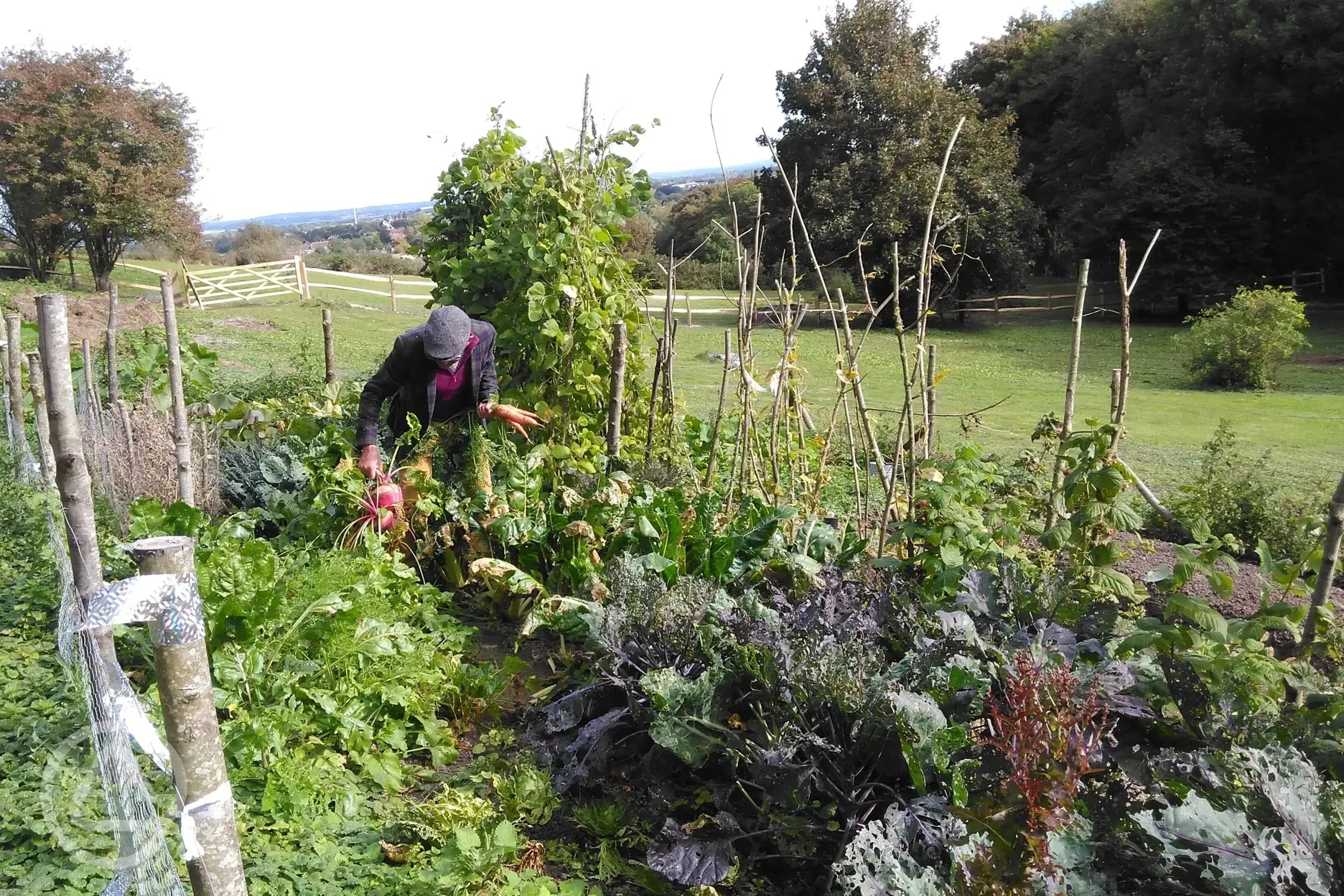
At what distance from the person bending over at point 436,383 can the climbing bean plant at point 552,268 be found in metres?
0.21

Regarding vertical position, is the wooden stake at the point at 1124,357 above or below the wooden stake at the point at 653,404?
above

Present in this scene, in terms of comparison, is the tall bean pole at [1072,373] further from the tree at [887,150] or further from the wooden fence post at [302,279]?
the wooden fence post at [302,279]

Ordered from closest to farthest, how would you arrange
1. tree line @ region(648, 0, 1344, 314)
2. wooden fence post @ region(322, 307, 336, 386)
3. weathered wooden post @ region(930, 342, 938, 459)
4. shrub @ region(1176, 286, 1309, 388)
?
1. weathered wooden post @ region(930, 342, 938, 459)
2. wooden fence post @ region(322, 307, 336, 386)
3. shrub @ region(1176, 286, 1309, 388)
4. tree line @ region(648, 0, 1344, 314)

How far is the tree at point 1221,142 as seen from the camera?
20.7m

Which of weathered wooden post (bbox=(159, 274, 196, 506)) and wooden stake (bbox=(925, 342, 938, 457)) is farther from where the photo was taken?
weathered wooden post (bbox=(159, 274, 196, 506))

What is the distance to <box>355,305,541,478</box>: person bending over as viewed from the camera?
183 inches

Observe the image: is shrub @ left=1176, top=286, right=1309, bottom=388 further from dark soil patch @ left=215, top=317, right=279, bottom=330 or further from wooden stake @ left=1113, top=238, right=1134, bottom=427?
dark soil patch @ left=215, top=317, right=279, bottom=330

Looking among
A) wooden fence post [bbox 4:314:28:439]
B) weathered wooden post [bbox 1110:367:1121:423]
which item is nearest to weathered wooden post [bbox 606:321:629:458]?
weathered wooden post [bbox 1110:367:1121:423]

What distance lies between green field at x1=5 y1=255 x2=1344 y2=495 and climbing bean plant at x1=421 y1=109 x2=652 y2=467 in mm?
951

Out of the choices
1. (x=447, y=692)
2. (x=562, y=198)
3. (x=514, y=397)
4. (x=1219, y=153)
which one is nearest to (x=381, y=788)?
(x=447, y=692)

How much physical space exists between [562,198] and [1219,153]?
23.0 m

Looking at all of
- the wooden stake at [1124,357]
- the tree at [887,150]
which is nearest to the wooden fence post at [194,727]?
the wooden stake at [1124,357]

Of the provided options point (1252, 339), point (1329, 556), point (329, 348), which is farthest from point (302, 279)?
point (1329, 556)

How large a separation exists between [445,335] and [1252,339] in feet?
45.3
